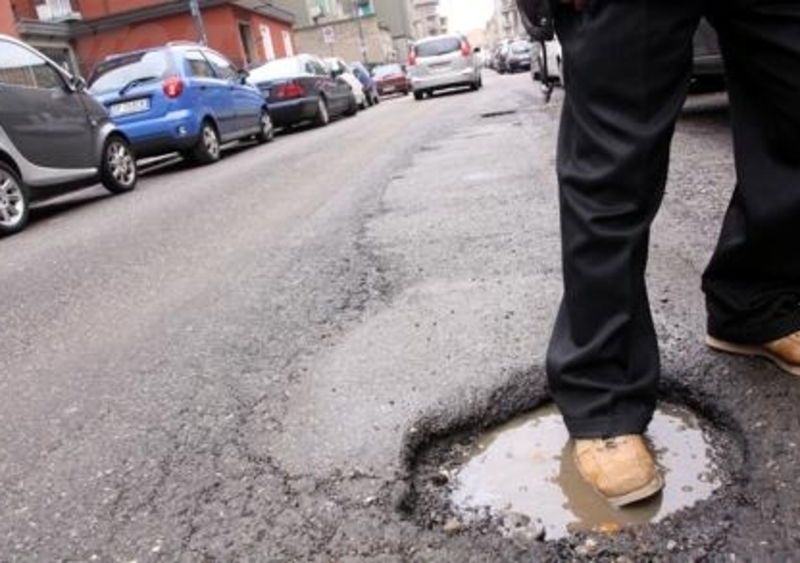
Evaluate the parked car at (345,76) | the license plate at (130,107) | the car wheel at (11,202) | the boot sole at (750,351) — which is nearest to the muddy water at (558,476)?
the boot sole at (750,351)

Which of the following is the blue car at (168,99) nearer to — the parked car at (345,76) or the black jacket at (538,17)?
the parked car at (345,76)

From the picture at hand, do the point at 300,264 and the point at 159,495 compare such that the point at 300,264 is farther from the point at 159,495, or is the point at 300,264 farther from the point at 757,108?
the point at 757,108

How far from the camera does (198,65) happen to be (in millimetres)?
11312

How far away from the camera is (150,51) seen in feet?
36.1

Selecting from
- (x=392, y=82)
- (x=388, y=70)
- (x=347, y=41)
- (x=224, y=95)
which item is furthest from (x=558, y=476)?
(x=347, y=41)

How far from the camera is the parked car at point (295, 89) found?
49.6 ft

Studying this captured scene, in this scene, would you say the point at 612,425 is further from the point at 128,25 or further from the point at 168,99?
the point at 128,25

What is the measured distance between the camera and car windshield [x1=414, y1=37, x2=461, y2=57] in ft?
72.2

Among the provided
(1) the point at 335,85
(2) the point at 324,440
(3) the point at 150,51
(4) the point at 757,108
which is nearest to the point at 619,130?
(4) the point at 757,108

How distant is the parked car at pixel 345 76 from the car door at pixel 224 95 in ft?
21.1

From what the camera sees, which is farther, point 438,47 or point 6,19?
point 438,47

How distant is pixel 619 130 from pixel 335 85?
1696cm

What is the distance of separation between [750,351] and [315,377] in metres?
1.30

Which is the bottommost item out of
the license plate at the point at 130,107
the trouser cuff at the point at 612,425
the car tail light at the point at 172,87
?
the trouser cuff at the point at 612,425
